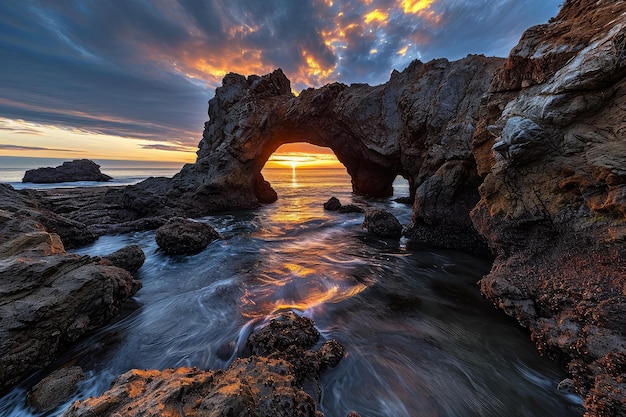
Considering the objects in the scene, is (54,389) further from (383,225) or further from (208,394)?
(383,225)

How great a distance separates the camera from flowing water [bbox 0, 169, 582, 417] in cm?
385

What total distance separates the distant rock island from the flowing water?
42.9 meters

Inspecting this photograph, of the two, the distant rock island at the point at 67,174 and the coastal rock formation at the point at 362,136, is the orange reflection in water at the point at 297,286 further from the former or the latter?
the distant rock island at the point at 67,174

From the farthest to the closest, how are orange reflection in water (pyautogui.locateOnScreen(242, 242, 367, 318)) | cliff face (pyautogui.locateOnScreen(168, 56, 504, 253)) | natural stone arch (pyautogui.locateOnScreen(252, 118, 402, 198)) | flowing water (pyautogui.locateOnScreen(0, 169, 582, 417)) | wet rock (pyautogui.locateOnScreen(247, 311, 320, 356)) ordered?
1. natural stone arch (pyautogui.locateOnScreen(252, 118, 402, 198))
2. cliff face (pyautogui.locateOnScreen(168, 56, 504, 253))
3. orange reflection in water (pyautogui.locateOnScreen(242, 242, 367, 318))
4. wet rock (pyautogui.locateOnScreen(247, 311, 320, 356))
5. flowing water (pyautogui.locateOnScreen(0, 169, 582, 417))

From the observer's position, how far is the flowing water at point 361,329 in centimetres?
385

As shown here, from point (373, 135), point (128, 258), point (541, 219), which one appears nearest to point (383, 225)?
point (541, 219)

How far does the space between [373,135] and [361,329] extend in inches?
631

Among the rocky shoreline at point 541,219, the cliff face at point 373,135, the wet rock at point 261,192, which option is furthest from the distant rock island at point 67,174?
the rocky shoreline at point 541,219

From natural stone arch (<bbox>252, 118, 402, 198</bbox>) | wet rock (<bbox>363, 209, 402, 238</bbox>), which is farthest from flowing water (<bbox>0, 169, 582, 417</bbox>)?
natural stone arch (<bbox>252, 118, 402, 198</bbox>)

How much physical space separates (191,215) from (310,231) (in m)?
9.80

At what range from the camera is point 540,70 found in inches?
235

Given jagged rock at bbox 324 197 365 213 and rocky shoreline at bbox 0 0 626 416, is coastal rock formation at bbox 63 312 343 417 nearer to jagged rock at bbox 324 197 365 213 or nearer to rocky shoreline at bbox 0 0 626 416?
rocky shoreline at bbox 0 0 626 416

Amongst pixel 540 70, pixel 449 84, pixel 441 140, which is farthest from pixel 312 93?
pixel 540 70

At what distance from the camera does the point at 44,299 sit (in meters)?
4.54
